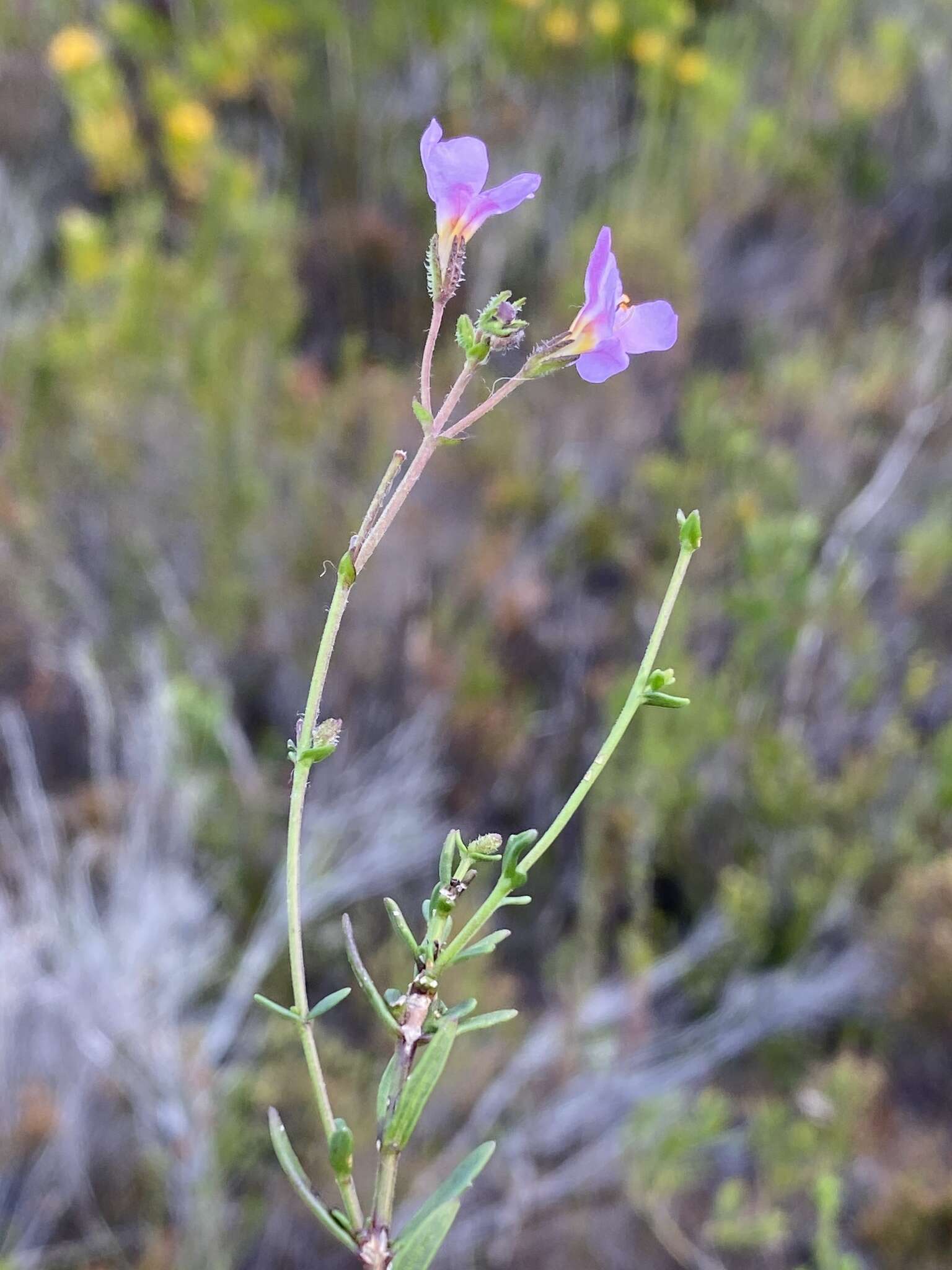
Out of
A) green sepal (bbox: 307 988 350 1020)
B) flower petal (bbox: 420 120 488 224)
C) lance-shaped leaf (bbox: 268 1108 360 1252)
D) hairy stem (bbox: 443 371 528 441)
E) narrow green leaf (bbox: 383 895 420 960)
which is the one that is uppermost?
flower petal (bbox: 420 120 488 224)

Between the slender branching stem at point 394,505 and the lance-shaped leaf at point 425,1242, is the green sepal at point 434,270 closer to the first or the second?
the slender branching stem at point 394,505

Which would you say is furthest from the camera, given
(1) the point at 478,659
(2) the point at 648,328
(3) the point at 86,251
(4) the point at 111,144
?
(4) the point at 111,144

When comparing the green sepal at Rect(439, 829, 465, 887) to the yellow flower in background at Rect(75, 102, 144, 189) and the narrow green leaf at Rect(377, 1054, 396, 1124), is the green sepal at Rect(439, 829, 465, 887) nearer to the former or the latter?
the narrow green leaf at Rect(377, 1054, 396, 1124)

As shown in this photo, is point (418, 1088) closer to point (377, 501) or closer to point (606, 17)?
point (377, 501)

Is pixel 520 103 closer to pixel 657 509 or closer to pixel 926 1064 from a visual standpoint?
pixel 657 509

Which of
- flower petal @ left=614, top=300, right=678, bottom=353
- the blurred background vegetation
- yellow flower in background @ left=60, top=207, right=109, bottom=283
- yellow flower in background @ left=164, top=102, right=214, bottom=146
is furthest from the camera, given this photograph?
yellow flower in background @ left=164, top=102, right=214, bottom=146

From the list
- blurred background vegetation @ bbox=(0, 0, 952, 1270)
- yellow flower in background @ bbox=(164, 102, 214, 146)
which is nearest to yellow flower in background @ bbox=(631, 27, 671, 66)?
blurred background vegetation @ bbox=(0, 0, 952, 1270)

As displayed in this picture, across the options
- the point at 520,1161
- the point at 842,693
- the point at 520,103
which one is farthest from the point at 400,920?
the point at 520,103

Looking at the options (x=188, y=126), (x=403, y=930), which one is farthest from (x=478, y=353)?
(x=188, y=126)

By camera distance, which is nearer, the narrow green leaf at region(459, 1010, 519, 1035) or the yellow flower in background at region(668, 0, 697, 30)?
the narrow green leaf at region(459, 1010, 519, 1035)

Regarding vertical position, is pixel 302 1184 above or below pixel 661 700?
below
